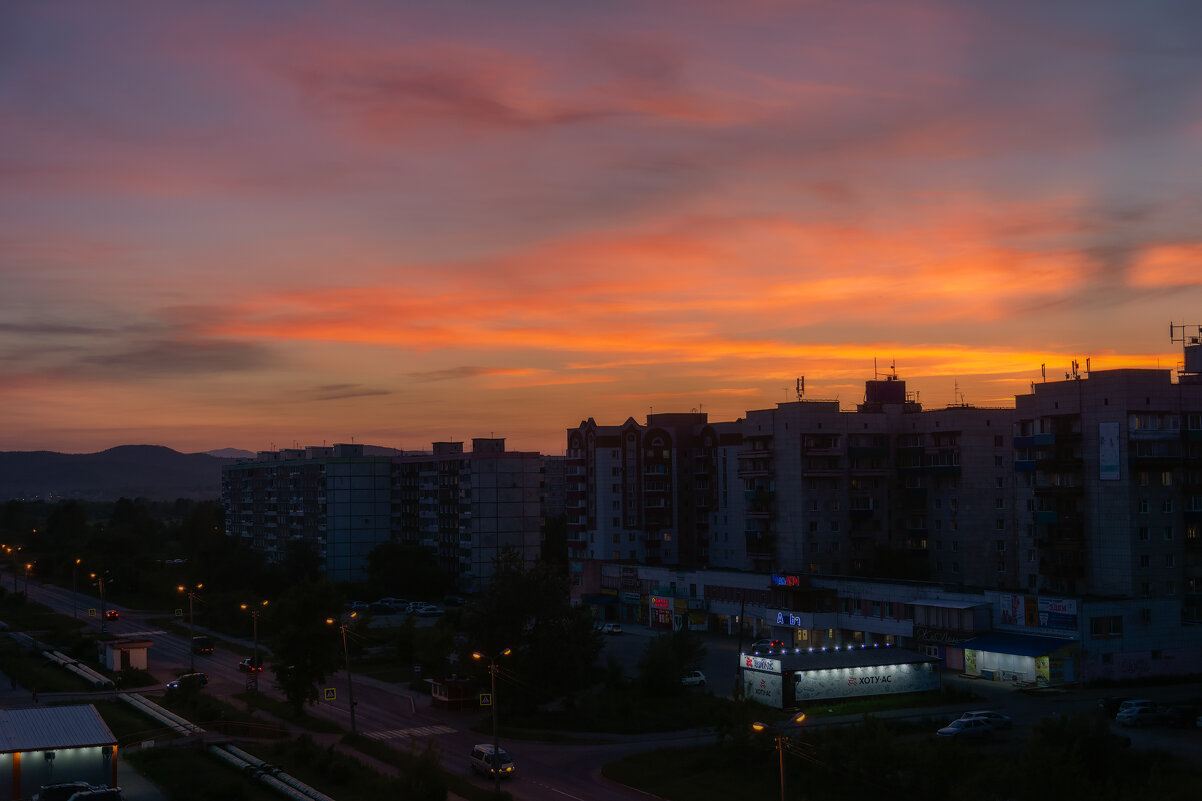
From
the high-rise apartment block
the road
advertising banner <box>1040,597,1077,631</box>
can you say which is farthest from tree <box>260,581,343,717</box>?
the high-rise apartment block

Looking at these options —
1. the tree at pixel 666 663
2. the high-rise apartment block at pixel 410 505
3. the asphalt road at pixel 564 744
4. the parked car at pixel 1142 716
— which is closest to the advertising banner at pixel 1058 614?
the asphalt road at pixel 564 744

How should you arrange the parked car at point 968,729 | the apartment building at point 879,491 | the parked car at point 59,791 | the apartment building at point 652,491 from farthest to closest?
the apartment building at point 652,491 < the apartment building at point 879,491 < the parked car at point 968,729 < the parked car at point 59,791

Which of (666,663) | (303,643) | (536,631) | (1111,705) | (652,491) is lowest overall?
(1111,705)

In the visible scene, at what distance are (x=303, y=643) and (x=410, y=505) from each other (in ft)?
268

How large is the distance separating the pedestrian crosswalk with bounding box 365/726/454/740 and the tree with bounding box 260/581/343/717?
5.74 m

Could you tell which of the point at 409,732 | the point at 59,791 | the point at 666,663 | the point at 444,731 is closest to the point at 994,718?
the point at 666,663

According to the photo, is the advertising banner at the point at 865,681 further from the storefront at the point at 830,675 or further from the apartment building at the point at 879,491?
the apartment building at the point at 879,491

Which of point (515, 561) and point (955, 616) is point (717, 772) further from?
point (955, 616)

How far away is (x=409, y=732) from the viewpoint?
61.0 metres

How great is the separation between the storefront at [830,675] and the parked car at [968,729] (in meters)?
11.0

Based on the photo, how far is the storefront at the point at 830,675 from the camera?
64.8m

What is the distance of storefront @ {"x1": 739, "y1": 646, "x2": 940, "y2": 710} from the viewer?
2552 inches

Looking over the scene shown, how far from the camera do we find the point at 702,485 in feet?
402

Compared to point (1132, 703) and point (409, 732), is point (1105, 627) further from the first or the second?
point (409, 732)
